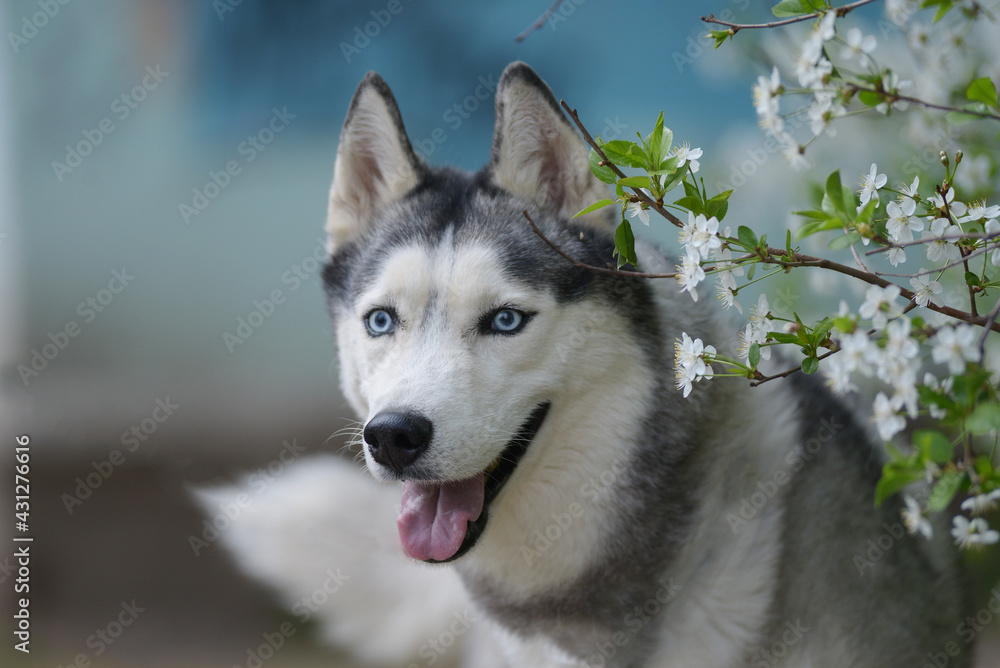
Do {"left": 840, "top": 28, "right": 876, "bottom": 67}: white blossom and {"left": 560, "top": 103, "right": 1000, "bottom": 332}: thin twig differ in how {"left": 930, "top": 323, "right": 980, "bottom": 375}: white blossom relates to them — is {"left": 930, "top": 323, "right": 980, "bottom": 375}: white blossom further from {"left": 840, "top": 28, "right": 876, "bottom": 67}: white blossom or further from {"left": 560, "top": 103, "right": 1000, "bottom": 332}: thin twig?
{"left": 840, "top": 28, "right": 876, "bottom": 67}: white blossom

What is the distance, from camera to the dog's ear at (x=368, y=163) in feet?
6.01

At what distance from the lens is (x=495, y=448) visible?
153 cm

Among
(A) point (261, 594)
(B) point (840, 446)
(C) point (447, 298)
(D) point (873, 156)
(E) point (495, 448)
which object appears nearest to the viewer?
(E) point (495, 448)

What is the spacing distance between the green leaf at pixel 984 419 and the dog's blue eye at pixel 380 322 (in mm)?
1162

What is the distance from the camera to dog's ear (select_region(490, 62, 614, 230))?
5.59 feet

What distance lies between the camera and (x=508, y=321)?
5.41ft

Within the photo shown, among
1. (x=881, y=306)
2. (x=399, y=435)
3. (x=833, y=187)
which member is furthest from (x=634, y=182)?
(x=399, y=435)

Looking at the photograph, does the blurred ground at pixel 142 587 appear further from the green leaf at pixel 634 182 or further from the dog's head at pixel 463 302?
the green leaf at pixel 634 182

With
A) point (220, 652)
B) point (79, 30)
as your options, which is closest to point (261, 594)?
point (220, 652)

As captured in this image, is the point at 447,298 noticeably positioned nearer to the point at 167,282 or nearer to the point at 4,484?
the point at 167,282

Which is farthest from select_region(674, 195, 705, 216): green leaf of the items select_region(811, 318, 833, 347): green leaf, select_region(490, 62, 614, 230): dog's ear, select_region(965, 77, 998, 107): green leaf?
select_region(490, 62, 614, 230): dog's ear

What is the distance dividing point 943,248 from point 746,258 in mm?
309

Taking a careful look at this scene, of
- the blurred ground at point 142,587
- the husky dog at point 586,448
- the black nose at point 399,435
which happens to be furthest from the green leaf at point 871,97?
the blurred ground at point 142,587

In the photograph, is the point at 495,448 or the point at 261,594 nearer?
the point at 495,448
